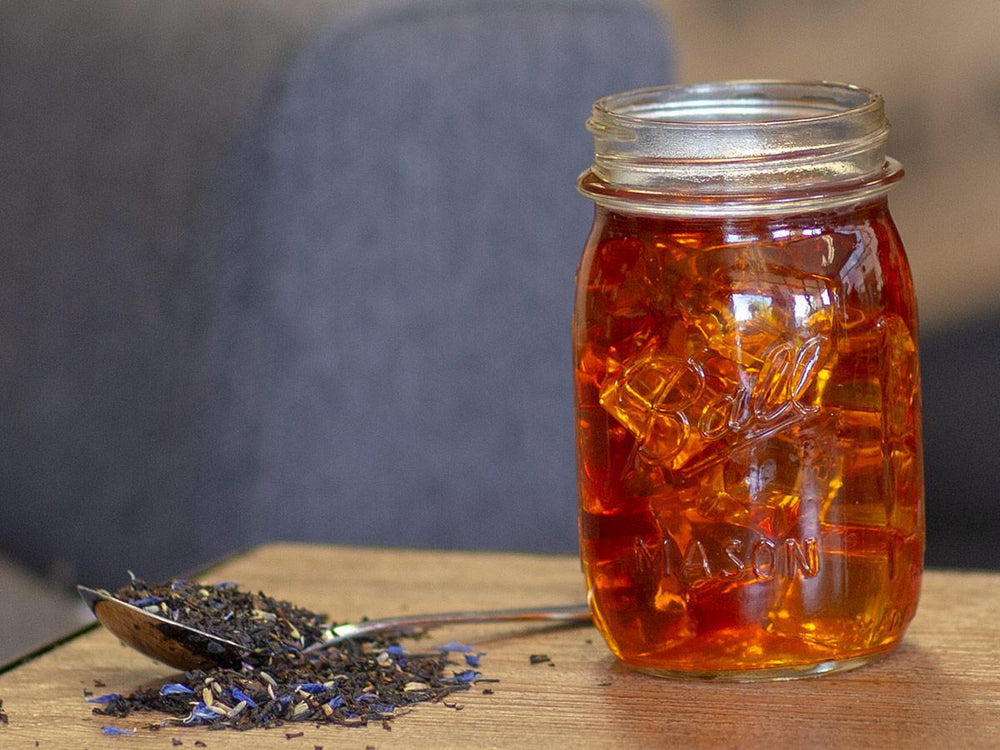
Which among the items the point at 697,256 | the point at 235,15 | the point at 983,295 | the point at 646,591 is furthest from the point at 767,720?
the point at 983,295

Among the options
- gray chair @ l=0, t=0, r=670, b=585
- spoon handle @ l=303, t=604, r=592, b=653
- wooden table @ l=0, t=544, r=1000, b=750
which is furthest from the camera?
gray chair @ l=0, t=0, r=670, b=585

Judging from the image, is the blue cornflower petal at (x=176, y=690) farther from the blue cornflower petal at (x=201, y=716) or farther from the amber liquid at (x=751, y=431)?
the amber liquid at (x=751, y=431)

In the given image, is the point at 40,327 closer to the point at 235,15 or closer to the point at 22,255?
the point at 22,255

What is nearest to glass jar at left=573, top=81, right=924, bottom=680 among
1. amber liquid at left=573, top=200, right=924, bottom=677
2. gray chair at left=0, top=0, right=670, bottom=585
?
amber liquid at left=573, top=200, right=924, bottom=677

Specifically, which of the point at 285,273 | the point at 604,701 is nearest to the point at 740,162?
the point at 604,701

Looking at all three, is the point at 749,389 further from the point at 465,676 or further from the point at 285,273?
the point at 285,273

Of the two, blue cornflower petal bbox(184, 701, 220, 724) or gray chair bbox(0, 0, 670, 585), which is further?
gray chair bbox(0, 0, 670, 585)

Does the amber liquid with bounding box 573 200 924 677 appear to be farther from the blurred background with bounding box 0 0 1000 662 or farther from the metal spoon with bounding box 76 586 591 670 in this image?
the blurred background with bounding box 0 0 1000 662

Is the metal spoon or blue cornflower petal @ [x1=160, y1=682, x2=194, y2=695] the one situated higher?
the metal spoon
